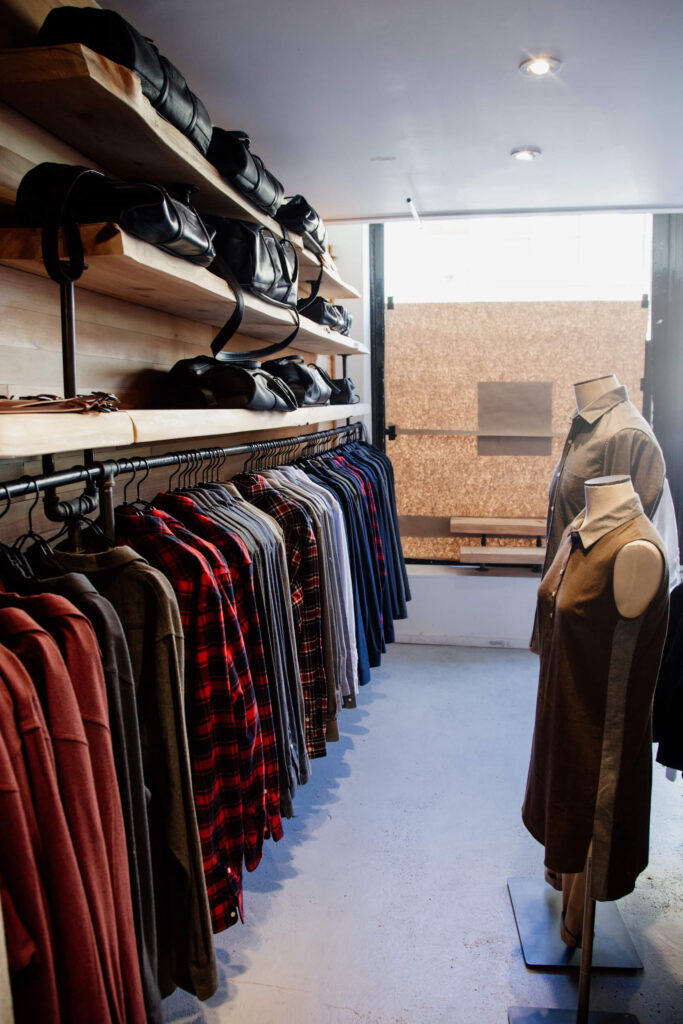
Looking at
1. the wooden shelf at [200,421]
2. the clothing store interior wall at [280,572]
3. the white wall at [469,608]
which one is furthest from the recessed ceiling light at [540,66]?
the white wall at [469,608]

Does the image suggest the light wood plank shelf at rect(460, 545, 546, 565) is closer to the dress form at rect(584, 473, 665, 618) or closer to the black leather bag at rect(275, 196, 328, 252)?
the black leather bag at rect(275, 196, 328, 252)

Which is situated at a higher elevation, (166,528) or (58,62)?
(58,62)

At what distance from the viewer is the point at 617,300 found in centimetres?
446

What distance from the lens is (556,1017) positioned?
179 cm

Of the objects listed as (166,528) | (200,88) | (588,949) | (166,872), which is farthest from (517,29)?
(588,949)

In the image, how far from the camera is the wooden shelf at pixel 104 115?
1.26 meters

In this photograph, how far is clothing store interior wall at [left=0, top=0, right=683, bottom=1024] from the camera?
42.9 inches

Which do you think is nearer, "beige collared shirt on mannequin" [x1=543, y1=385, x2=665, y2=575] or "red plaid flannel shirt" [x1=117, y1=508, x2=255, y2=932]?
"red plaid flannel shirt" [x1=117, y1=508, x2=255, y2=932]

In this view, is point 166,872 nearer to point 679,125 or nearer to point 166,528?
point 166,528

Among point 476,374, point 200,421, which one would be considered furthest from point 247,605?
point 476,374

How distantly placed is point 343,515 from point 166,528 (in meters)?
1.34

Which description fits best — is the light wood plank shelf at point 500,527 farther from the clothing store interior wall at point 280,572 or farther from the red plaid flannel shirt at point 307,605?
the red plaid flannel shirt at point 307,605

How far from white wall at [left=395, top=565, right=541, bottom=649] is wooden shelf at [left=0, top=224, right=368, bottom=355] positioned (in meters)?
2.37

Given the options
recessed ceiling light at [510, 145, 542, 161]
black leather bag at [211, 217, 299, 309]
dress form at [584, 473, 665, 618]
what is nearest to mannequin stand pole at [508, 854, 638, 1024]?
dress form at [584, 473, 665, 618]
